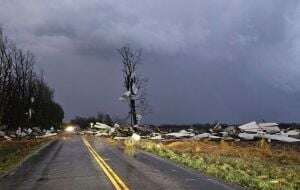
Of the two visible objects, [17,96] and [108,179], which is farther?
[17,96]

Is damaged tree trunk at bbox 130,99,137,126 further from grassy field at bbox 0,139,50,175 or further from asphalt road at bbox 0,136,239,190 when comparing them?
asphalt road at bbox 0,136,239,190

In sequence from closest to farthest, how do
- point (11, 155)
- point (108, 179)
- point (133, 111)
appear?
point (108, 179) < point (11, 155) < point (133, 111)

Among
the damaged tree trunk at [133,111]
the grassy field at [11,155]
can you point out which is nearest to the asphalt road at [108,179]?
the grassy field at [11,155]

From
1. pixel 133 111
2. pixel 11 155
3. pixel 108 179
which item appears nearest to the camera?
pixel 108 179

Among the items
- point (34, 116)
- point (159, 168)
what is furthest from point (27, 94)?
point (159, 168)

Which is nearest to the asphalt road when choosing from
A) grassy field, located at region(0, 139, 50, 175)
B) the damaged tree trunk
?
grassy field, located at region(0, 139, 50, 175)

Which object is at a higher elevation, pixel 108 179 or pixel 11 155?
pixel 11 155

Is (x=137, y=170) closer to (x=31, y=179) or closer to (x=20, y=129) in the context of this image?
(x=31, y=179)

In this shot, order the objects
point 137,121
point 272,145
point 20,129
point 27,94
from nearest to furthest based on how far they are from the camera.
→ point 272,145
point 137,121
point 20,129
point 27,94

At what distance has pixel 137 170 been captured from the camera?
2073 centimetres

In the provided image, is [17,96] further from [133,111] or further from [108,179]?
[108,179]

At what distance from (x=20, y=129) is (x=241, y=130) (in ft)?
125

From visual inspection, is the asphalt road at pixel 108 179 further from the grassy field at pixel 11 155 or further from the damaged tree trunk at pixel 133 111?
the damaged tree trunk at pixel 133 111

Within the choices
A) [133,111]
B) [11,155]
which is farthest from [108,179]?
[133,111]
